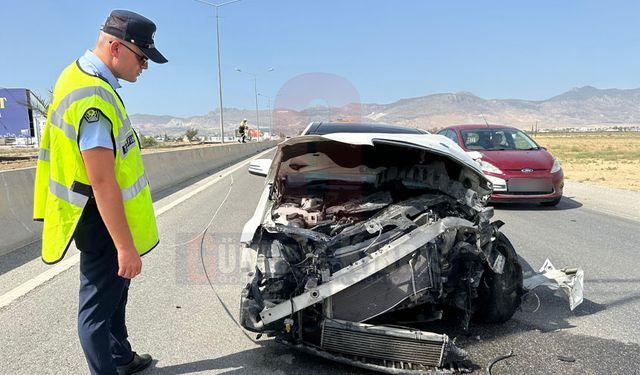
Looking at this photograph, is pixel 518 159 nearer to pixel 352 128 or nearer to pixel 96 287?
pixel 352 128

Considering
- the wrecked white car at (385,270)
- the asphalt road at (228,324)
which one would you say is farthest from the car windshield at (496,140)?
the wrecked white car at (385,270)

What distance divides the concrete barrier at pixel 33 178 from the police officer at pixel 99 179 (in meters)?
4.10

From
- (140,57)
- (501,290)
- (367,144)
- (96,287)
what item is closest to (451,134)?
(501,290)

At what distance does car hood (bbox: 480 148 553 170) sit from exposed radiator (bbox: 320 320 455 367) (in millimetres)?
6605

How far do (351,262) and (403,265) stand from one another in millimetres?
334

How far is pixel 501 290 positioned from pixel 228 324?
2.13 metres

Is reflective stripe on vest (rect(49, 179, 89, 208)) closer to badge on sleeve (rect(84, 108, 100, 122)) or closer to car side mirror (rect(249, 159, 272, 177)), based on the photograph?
badge on sleeve (rect(84, 108, 100, 122))

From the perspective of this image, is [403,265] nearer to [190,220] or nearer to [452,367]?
[452,367]

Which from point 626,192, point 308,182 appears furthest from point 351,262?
point 626,192

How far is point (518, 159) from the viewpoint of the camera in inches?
353

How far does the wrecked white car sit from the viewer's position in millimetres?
2885

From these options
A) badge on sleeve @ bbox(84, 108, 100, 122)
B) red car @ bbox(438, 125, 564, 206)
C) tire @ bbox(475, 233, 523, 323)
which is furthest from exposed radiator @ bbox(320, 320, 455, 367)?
red car @ bbox(438, 125, 564, 206)

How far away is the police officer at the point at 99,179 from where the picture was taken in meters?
2.27

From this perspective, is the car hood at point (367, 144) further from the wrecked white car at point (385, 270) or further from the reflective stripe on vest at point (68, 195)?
the reflective stripe on vest at point (68, 195)
